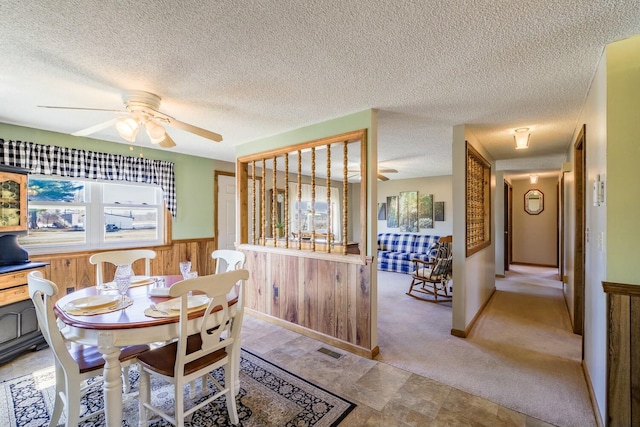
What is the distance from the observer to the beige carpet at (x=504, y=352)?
206cm

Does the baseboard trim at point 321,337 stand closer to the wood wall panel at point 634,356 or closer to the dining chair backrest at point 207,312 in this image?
the dining chair backrest at point 207,312

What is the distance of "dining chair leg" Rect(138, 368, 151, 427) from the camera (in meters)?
1.68

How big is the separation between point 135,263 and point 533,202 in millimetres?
8694

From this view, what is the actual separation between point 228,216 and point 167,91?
9.99 feet

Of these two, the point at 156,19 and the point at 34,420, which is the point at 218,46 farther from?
the point at 34,420

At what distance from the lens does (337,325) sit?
Answer: 2922 millimetres

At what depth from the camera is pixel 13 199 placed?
9.34 feet

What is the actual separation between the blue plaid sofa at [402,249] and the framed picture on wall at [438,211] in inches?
19.1

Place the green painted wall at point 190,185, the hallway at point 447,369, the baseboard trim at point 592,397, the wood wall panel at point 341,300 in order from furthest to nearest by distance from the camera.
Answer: the green painted wall at point 190,185, the wood wall panel at point 341,300, the hallway at point 447,369, the baseboard trim at point 592,397

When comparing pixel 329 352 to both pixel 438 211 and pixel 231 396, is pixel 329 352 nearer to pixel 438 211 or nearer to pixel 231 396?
pixel 231 396

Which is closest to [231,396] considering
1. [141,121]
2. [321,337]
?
[321,337]

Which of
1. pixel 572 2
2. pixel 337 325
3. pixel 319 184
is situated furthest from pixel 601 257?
pixel 319 184

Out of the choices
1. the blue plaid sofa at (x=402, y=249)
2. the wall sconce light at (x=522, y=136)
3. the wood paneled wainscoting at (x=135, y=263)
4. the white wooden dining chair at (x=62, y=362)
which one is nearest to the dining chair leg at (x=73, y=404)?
the white wooden dining chair at (x=62, y=362)

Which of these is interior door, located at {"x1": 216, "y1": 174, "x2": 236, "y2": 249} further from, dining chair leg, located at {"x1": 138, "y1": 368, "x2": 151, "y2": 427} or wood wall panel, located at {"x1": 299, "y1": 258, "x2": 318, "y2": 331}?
dining chair leg, located at {"x1": 138, "y1": 368, "x2": 151, "y2": 427}
